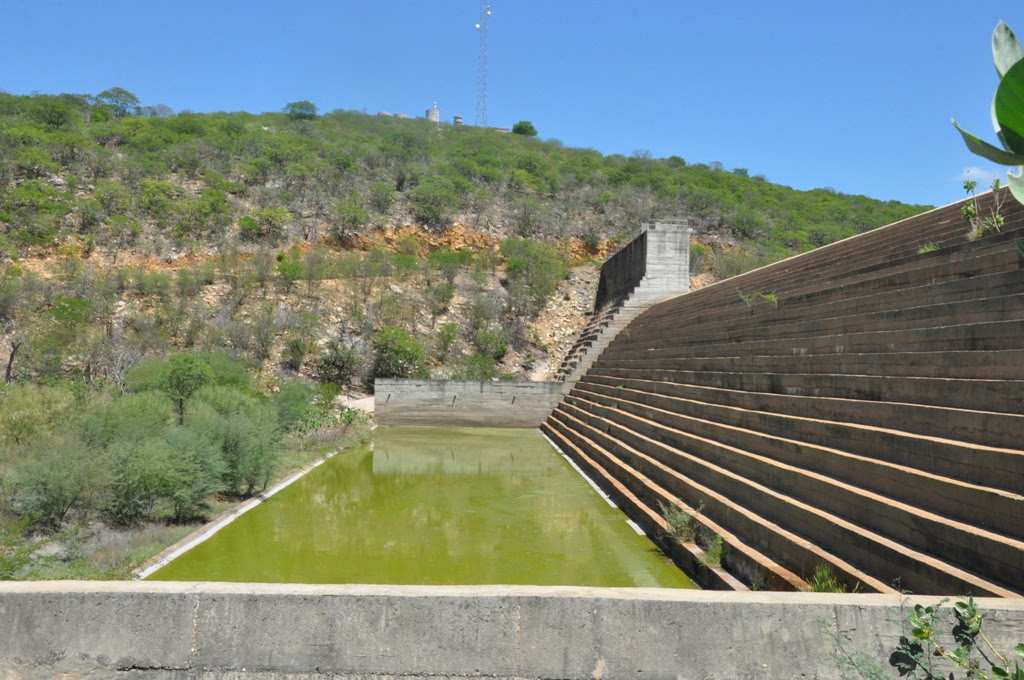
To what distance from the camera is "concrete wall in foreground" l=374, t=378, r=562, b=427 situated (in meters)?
20.1

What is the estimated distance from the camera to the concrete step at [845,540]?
377cm

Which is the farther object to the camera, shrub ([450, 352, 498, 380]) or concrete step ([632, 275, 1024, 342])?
shrub ([450, 352, 498, 380])

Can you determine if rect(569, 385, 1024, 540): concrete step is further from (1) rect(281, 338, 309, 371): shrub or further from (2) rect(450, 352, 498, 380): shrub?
(1) rect(281, 338, 309, 371): shrub

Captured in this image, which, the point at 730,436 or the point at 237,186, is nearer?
the point at 730,436

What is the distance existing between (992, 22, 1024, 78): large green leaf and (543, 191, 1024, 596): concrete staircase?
613 millimetres

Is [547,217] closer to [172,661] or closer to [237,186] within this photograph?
[237,186]

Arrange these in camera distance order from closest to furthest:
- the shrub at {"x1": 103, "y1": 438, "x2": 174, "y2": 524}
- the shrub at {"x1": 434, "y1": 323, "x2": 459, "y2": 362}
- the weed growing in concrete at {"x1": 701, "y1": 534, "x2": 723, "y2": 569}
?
the weed growing in concrete at {"x1": 701, "y1": 534, "x2": 723, "y2": 569}
the shrub at {"x1": 103, "y1": 438, "x2": 174, "y2": 524}
the shrub at {"x1": 434, "y1": 323, "x2": 459, "y2": 362}

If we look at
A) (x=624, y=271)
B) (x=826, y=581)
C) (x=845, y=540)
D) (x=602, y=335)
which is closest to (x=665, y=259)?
(x=624, y=271)

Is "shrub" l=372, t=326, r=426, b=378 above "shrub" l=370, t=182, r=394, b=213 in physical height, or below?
below

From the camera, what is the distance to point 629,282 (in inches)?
951

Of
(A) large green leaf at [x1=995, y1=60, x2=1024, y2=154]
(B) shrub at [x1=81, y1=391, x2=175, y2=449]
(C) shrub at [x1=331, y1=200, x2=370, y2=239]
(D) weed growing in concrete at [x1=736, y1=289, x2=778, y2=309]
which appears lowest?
(B) shrub at [x1=81, y1=391, x2=175, y2=449]

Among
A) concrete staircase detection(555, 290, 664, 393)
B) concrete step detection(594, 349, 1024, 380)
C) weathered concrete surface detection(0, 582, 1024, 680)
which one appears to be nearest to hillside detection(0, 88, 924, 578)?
weathered concrete surface detection(0, 582, 1024, 680)

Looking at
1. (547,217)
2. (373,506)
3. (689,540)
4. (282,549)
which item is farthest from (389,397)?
(547,217)

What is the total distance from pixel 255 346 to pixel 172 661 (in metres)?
20.9
